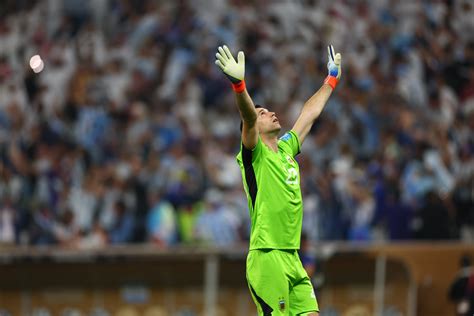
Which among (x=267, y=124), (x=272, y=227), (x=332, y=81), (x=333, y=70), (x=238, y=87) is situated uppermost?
(x=333, y=70)

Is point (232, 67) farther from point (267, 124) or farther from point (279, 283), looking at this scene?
point (279, 283)

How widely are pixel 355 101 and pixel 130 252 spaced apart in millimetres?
5286

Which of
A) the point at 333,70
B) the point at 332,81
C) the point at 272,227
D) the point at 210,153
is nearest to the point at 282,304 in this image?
the point at 272,227

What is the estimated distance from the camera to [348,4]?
21.1 meters

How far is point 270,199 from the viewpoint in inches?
356

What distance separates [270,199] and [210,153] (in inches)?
343

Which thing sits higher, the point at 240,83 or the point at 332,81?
the point at 332,81

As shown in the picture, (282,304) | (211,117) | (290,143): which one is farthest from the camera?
(211,117)

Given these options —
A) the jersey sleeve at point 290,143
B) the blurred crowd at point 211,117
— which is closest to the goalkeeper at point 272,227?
the jersey sleeve at point 290,143

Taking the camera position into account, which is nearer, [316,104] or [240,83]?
[240,83]

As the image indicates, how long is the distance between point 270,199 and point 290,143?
739 mm

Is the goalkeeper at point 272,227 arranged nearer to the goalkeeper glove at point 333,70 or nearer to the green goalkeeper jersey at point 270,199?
the green goalkeeper jersey at point 270,199

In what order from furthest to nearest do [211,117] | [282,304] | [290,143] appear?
[211,117] → [290,143] → [282,304]

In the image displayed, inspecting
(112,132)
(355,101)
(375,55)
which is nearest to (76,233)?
(112,132)
